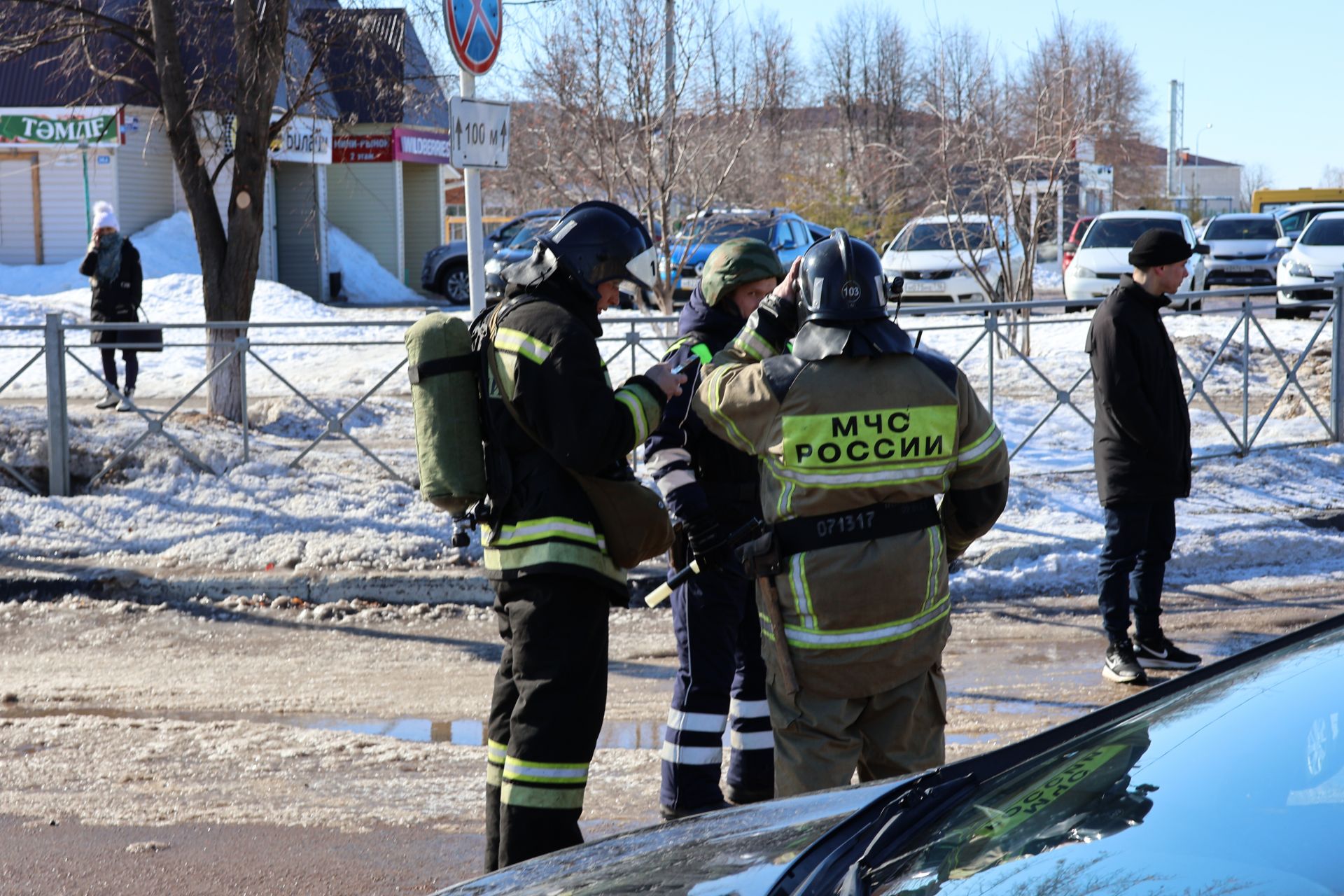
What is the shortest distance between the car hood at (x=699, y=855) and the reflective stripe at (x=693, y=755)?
4.59 feet

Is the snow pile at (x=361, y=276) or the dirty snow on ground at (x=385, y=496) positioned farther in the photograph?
the snow pile at (x=361, y=276)

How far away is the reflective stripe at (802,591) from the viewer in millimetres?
3002

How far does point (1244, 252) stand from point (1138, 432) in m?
21.0

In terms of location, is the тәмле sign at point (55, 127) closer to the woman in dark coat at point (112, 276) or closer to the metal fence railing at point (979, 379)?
the metal fence railing at point (979, 379)

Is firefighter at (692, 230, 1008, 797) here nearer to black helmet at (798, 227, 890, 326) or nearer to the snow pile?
black helmet at (798, 227, 890, 326)

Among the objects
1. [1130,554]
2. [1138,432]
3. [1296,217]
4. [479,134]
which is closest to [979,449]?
[1138,432]

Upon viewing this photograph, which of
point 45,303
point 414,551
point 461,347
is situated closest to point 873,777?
point 461,347

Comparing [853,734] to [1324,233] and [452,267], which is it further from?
[1324,233]

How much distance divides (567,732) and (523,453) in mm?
719

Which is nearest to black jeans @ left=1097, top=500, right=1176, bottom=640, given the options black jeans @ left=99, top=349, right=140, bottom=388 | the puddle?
the puddle

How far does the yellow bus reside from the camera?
140ft

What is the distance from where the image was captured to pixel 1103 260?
1872 centimetres

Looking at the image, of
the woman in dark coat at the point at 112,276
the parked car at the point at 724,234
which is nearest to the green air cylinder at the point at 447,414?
the parked car at the point at 724,234

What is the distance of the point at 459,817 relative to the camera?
4234 mm
